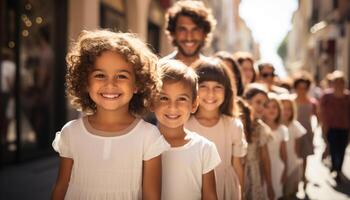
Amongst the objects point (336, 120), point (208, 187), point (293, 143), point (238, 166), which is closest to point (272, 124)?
point (293, 143)

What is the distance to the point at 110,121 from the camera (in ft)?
8.89

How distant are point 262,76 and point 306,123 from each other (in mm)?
1114

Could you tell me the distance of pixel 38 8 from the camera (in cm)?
895

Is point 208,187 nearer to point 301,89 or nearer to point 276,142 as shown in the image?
point 276,142

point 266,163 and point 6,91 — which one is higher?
point 6,91

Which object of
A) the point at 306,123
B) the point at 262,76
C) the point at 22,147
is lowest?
the point at 22,147

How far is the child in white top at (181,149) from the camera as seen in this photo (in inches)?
112

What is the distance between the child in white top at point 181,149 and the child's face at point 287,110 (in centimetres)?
345

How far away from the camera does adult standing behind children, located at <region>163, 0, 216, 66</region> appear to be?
13.6 feet

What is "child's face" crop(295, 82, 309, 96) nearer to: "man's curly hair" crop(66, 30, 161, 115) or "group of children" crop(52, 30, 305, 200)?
"group of children" crop(52, 30, 305, 200)

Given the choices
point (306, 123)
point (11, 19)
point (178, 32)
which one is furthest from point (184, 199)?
point (11, 19)

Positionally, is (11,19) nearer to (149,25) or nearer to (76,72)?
Answer: (76,72)

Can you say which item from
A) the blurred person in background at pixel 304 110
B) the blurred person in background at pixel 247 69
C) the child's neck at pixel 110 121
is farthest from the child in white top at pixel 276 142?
the child's neck at pixel 110 121

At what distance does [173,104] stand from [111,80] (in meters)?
0.45
